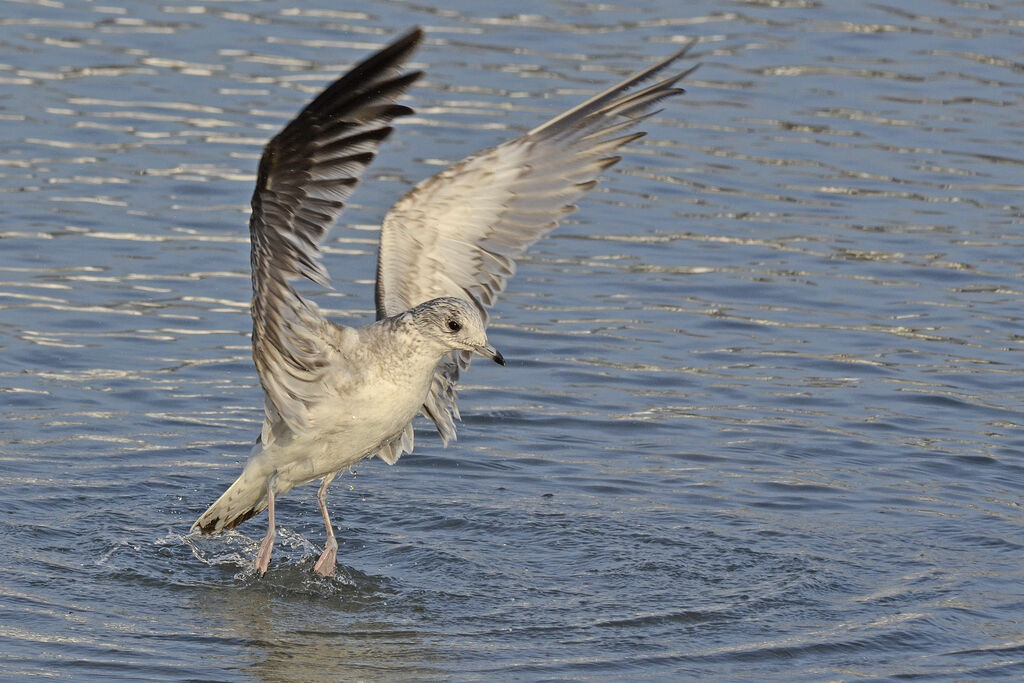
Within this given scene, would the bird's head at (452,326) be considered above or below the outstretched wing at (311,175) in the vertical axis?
below

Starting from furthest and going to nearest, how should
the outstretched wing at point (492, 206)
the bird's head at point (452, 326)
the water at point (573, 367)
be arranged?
the outstretched wing at point (492, 206)
the bird's head at point (452, 326)
the water at point (573, 367)

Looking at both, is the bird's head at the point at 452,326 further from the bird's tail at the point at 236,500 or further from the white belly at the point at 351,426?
the bird's tail at the point at 236,500

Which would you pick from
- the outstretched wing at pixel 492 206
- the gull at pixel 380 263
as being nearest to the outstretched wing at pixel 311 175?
the gull at pixel 380 263

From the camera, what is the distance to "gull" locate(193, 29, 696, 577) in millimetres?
6723

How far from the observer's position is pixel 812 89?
16359 millimetres

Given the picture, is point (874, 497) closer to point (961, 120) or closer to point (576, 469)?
point (576, 469)

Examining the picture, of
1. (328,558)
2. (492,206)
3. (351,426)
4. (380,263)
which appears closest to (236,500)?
(328,558)

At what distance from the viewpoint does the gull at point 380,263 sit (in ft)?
22.1

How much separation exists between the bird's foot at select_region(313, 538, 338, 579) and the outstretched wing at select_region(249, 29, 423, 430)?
3.38 ft

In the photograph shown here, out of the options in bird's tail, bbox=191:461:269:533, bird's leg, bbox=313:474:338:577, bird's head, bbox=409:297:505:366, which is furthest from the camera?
bird's tail, bbox=191:461:269:533

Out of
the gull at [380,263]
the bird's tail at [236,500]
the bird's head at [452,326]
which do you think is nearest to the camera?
the gull at [380,263]

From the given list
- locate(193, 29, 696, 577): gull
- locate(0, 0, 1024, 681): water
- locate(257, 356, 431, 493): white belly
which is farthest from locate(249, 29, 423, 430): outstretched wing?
locate(0, 0, 1024, 681): water

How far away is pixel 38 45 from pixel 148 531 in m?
9.12

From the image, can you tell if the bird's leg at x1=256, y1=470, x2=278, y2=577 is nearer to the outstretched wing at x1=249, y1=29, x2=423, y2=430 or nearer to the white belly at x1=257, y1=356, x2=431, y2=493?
the white belly at x1=257, y1=356, x2=431, y2=493
